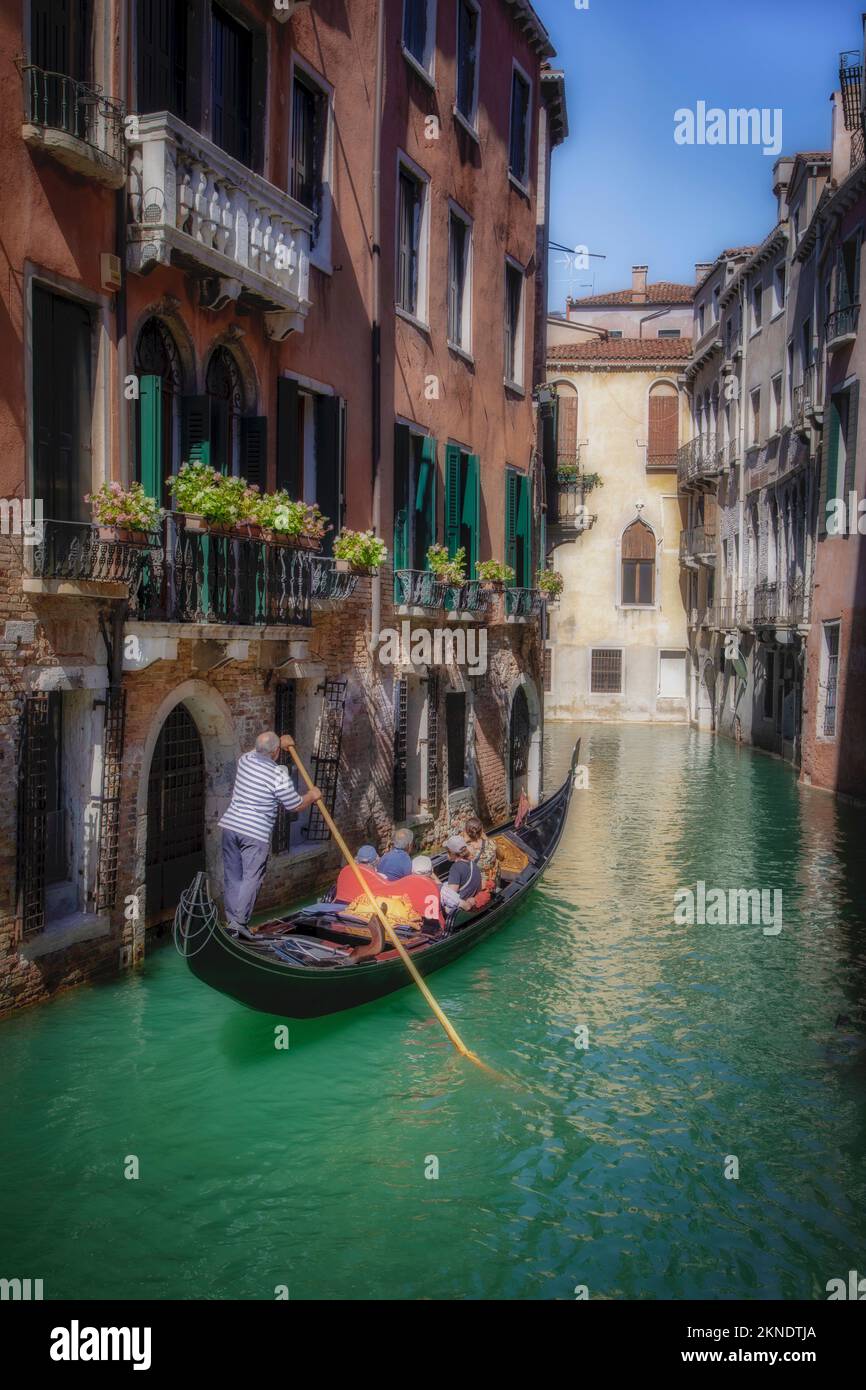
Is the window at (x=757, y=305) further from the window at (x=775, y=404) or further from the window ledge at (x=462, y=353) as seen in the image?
the window ledge at (x=462, y=353)

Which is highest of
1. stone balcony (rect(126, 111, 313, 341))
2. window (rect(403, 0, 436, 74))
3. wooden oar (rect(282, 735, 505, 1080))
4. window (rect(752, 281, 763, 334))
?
window (rect(752, 281, 763, 334))

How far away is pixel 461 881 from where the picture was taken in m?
10.7

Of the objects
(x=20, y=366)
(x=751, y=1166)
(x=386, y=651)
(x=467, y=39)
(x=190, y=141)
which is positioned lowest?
(x=751, y=1166)

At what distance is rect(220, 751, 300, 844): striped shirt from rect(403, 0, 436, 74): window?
27.9 feet

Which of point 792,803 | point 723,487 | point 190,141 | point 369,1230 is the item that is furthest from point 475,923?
point 723,487

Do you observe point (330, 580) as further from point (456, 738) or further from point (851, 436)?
point (851, 436)

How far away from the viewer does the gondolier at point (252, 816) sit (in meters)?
8.90

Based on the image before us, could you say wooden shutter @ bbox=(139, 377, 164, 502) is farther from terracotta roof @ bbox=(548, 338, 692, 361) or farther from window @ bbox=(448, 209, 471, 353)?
terracotta roof @ bbox=(548, 338, 692, 361)

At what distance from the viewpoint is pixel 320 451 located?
11836 mm

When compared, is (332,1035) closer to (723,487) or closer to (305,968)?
(305,968)

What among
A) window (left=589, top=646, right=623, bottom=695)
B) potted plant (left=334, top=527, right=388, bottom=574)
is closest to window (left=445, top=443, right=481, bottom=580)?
potted plant (left=334, top=527, right=388, bottom=574)

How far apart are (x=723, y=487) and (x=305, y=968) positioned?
2414cm

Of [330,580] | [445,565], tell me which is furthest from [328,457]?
[445,565]

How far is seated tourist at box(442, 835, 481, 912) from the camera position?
10.3 meters
